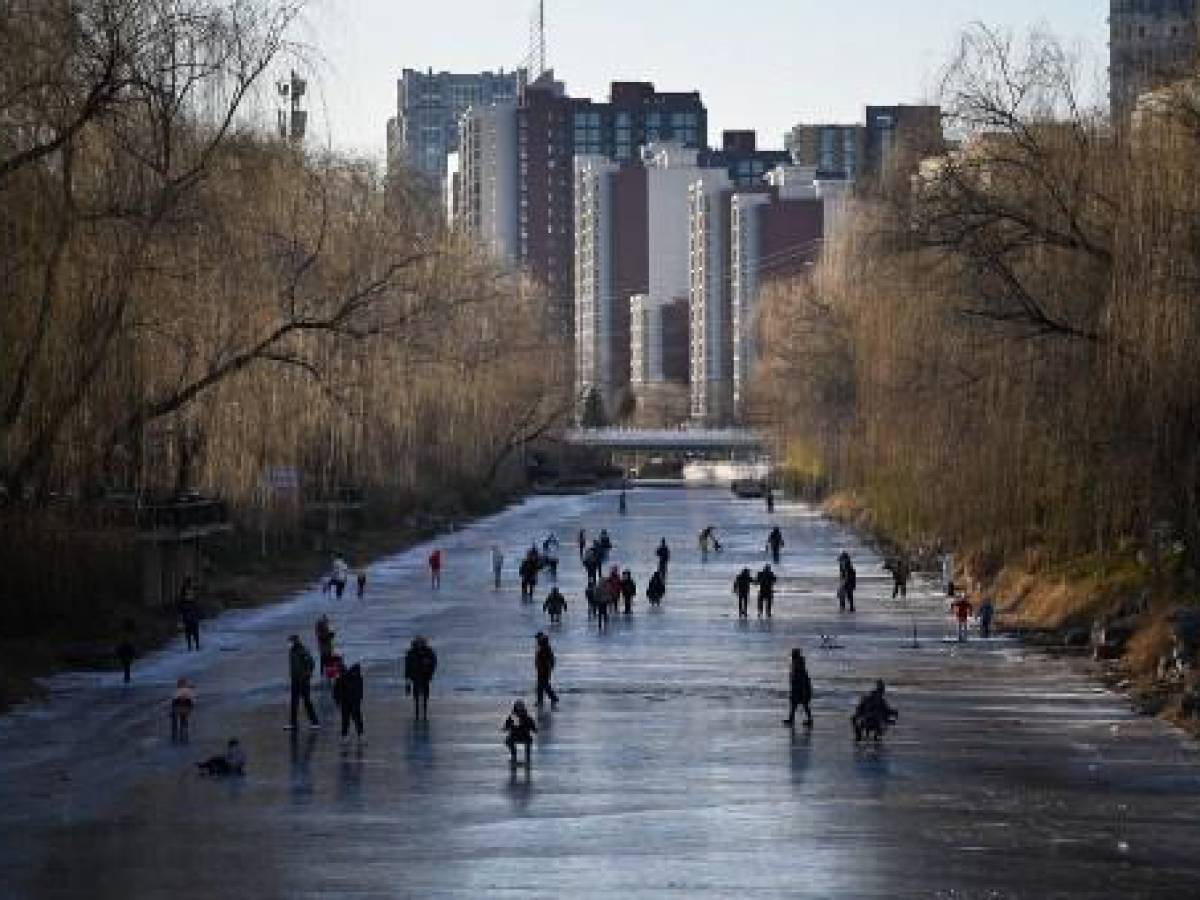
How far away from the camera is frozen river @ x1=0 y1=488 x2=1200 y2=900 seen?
20.9 m

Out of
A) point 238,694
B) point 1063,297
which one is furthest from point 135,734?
point 1063,297

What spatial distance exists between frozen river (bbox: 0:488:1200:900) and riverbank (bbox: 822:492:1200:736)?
75 centimetres

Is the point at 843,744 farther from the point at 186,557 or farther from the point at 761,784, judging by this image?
the point at 186,557

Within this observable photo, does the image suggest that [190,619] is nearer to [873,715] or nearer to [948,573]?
[873,715]

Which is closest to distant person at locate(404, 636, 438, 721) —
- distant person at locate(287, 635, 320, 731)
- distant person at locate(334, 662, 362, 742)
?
distant person at locate(287, 635, 320, 731)

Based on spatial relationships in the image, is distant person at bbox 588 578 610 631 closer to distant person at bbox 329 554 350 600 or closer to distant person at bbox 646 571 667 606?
distant person at bbox 646 571 667 606

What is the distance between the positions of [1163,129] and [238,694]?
16.2 metres

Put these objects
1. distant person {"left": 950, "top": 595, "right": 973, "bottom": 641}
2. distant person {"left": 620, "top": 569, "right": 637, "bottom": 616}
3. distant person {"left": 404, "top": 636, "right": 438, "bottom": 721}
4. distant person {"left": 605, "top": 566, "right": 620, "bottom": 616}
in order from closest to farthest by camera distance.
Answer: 1. distant person {"left": 404, "top": 636, "right": 438, "bottom": 721}
2. distant person {"left": 950, "top": 595, "right": 973, "bottom": 641}
3. distant person {"left": 605, "top": 566, "right": 620, "bottom": 616}
4. distant person {"left": 620, "top": 569, "right": 637, "bottom": 616}

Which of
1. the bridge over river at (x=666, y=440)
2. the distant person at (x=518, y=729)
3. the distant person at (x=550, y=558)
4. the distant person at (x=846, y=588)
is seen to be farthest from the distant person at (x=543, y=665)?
the bridge over river at (x=666, y=440)

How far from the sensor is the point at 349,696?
30156 millimetres

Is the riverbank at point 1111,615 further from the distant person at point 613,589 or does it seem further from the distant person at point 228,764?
the distant person at point 228,764

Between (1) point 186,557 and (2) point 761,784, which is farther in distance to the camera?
(1) point 186,557

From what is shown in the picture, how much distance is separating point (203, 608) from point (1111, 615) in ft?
61.9

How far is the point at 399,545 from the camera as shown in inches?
3201
